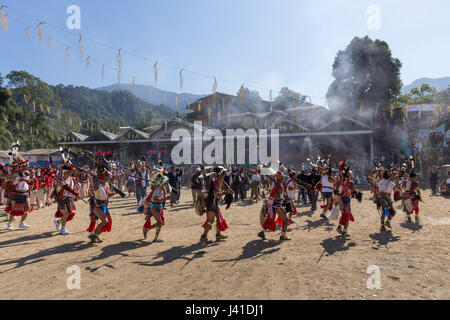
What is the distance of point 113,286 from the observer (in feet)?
16.5

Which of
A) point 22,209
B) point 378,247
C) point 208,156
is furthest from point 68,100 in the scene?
point 378,247

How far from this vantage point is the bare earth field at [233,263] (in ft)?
15.6

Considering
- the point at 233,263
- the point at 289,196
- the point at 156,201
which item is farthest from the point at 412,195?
the point at 156,201

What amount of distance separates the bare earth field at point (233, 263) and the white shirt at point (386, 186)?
4.03 feet

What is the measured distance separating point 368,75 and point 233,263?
41919 millimetres

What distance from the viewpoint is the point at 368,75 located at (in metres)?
40.5

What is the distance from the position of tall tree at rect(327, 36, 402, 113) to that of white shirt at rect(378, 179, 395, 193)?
105ft

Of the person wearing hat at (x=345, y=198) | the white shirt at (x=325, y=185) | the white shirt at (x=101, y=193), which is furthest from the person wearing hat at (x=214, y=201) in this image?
the white shirt at (x=325, y=185)

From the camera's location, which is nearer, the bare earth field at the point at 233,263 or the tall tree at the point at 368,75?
the bare earth field at the point at 233,263

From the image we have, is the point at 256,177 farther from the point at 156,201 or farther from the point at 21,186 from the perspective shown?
the point at 21,186

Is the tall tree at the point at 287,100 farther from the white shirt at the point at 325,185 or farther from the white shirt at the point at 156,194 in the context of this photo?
the white shirt at the point at 156,194

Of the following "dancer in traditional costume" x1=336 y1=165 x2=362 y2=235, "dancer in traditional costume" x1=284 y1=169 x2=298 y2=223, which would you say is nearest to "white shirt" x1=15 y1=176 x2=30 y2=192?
"dancer in traditional costume" x1=284 y1=169 x2=298 y2=223

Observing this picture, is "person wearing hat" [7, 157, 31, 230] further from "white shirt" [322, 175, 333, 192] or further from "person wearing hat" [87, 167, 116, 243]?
"white shirt" [322, 175, 333, 192]

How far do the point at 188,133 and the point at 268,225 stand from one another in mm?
25680
